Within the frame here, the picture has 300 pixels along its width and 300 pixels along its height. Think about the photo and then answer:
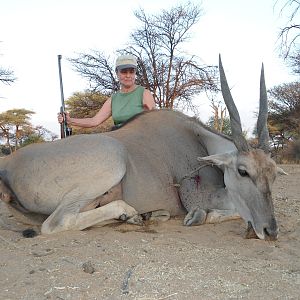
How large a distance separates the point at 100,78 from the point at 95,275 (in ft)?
64.3

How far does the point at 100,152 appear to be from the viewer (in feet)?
13.8

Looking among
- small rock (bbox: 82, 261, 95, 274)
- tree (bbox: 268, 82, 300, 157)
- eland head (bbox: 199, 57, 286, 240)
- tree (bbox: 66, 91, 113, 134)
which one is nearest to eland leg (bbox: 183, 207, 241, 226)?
eland head (bbox: 199, 57, 286, 240)

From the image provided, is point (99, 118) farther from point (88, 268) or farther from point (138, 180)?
point (88, 268)

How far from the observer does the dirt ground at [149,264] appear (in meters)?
2.50

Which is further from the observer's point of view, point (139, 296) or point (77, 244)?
point (77, 244)

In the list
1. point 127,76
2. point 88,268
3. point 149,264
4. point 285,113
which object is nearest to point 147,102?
point 127,76

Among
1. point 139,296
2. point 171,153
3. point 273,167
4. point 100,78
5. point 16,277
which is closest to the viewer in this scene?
point 139,296

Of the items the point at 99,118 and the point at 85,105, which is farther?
the point at 85,105

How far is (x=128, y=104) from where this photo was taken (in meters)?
5.76

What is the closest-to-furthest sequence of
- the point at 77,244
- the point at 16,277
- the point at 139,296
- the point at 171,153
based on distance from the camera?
1. the point at 139,296
2. the point at 16,277
3. the point at 77,244
4. the point at 171,153

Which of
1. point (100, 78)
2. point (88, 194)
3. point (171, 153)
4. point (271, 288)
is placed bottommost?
point (271, 288)

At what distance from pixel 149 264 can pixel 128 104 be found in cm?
311

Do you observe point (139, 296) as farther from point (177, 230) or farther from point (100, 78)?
point (100, 78)

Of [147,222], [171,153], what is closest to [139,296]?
[147,222]
